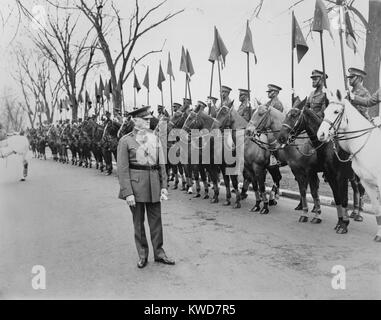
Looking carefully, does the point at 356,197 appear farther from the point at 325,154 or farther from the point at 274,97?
the point at 274,97

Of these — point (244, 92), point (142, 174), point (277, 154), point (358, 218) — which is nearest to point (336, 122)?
point (358, 218)

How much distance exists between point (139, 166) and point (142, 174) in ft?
0.38

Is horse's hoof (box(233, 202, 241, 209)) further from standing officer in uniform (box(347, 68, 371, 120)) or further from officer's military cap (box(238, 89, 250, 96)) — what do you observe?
standing officer in uniform (box(347, 68, 371, 120))

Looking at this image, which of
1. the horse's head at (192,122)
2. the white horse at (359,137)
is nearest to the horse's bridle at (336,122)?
the white horse at (359,137)

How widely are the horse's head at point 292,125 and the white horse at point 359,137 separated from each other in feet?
3.25

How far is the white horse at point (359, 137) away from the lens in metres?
6.92

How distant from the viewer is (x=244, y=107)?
10781mm

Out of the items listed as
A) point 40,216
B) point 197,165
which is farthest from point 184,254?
point 197,165

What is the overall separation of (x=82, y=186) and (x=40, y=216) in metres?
5.27

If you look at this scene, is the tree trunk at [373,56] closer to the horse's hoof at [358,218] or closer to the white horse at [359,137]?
the horse's hoof at [358,218]

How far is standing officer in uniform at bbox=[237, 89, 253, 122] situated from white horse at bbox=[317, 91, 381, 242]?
12.3 feet
